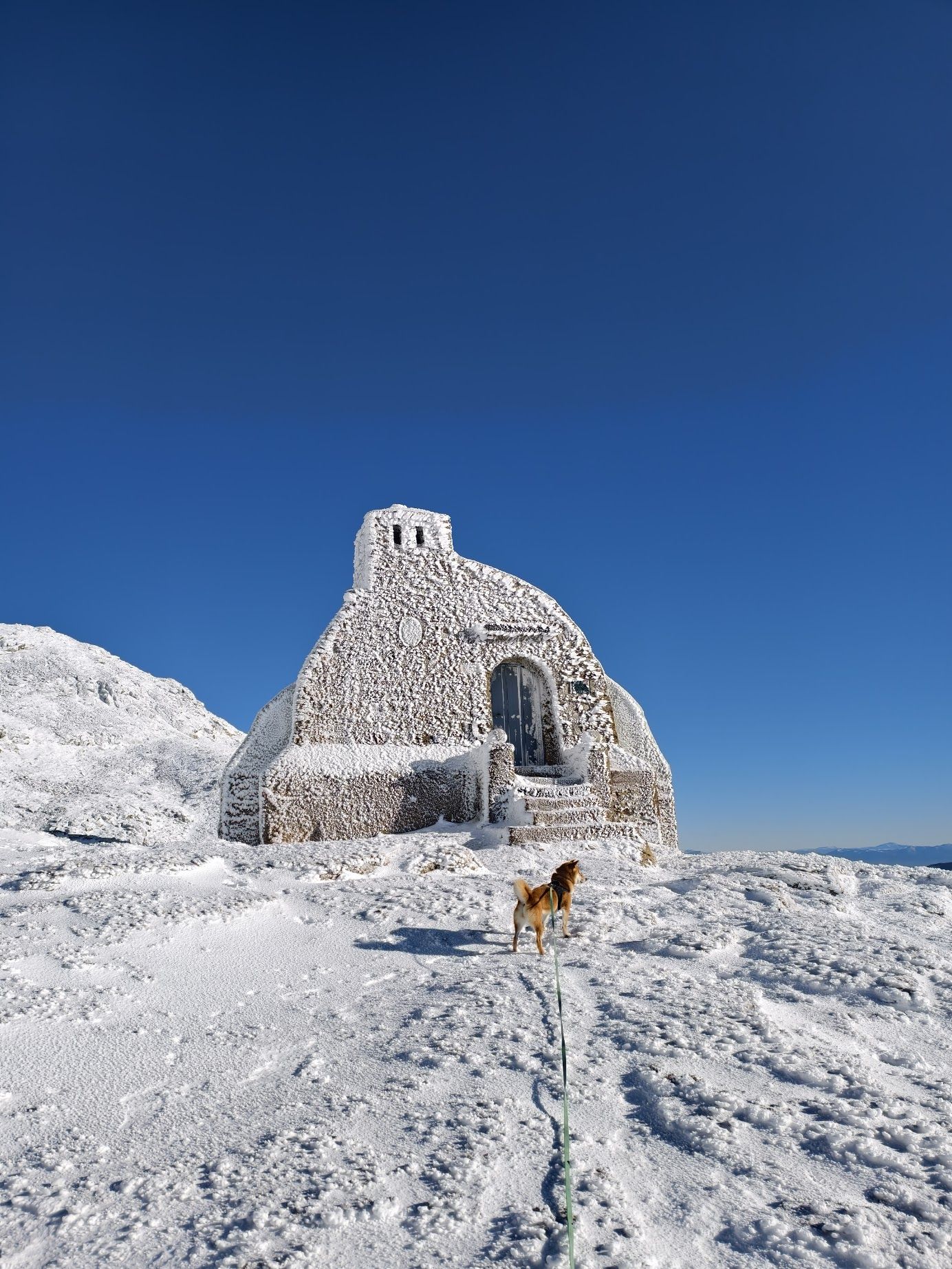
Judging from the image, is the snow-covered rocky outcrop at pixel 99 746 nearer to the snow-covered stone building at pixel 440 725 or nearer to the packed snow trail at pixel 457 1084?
the snow-covered stone building at pixel 440 725

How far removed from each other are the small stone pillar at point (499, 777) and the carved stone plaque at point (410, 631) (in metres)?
2.86

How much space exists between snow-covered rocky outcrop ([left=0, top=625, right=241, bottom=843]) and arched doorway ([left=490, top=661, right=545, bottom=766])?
31.7 ft

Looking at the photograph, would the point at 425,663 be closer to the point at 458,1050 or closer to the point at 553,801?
the point at 553,801

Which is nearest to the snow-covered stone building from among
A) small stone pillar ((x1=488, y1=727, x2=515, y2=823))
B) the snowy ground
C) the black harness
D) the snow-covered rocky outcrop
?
small stone pillar ((x1=488, y1=727, x2=515, y2=823))

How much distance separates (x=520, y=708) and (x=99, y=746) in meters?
23.5

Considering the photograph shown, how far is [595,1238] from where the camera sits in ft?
8.75

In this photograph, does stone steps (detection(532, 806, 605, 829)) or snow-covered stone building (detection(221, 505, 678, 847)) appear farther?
snow-covered stone building (detection(221, 505, 678, 847))

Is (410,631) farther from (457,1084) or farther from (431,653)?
(457,1084)

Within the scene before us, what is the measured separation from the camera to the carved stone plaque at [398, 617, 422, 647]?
15.1 metres

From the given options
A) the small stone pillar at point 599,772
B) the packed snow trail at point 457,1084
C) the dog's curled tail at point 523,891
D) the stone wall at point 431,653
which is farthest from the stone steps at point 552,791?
the dog's curled tail at point 523,891

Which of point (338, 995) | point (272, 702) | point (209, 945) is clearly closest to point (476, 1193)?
point (338, 995)

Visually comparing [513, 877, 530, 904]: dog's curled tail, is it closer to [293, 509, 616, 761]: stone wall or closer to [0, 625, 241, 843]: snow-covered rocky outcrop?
[293, 509, 616, 761]: stone wall

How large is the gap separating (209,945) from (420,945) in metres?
1.97

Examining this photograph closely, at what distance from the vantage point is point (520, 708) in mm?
16047
